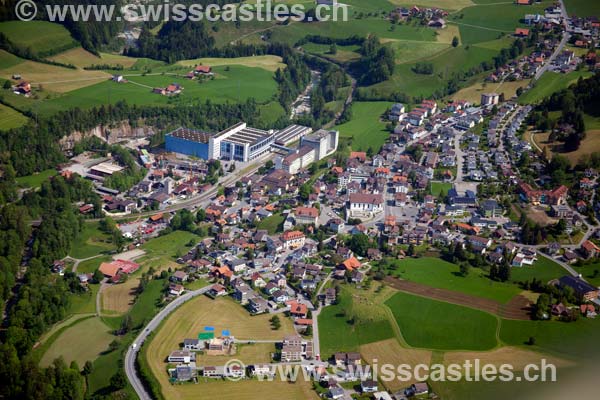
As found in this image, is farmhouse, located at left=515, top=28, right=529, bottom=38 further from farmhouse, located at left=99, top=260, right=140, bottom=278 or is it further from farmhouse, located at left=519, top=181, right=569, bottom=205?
farmhouse, located at left=99, top=260, right=140, bottom=278

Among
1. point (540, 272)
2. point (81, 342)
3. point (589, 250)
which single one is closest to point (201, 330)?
point (81, 342)

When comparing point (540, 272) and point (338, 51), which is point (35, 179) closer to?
point (540, 272)

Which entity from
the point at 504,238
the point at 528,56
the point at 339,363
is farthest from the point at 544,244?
the point at 528,56

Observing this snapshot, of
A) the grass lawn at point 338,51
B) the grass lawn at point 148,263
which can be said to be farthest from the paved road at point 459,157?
the grass lawn at point 338,51

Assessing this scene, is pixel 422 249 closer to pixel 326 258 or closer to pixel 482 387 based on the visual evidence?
pixel 326 258

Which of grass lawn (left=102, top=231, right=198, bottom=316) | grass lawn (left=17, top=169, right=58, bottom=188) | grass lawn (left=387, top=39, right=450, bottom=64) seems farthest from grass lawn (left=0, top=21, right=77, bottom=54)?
grass lawn (left=102, top=231, right=198, bottom=316)

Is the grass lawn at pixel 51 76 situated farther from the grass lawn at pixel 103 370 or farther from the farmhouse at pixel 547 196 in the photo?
the farmhouse at pixel 547 196
